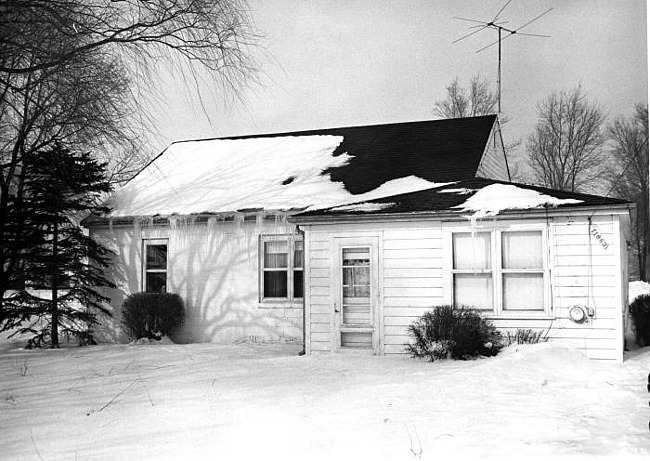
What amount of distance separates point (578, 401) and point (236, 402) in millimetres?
3704

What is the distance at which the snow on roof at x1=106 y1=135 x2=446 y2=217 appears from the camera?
47.6 feet

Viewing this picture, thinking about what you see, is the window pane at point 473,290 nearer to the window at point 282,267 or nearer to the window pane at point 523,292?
the window pane at point 523,292

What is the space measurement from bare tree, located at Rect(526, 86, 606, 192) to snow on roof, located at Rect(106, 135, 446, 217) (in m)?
2.44

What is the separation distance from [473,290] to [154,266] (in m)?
7.82

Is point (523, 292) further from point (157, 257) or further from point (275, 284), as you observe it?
point (157, 257)

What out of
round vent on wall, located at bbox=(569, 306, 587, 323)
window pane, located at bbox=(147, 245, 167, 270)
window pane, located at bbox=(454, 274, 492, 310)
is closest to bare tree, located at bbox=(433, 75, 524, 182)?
window pane, located at bbox=(454, 274, 492, 310)

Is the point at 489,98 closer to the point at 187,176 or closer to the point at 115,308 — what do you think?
the point at 187,176

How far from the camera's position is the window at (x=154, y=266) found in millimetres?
15445

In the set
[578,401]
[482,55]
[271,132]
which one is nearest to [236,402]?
[578,401]

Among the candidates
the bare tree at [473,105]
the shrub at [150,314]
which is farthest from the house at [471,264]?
the bare tree at [473,105]

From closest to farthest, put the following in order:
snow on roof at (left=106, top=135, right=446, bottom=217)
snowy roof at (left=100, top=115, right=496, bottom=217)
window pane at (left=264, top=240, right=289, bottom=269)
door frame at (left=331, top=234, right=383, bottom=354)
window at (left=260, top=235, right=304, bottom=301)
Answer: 1. door frame at (left=331, top=234, right=383, bottom=354)
2. window at (left=260, top=235, right=304, bottom=301)
3. window pane at (left=264, top=240, right=289, bottom=269)
4. snow on roof at (left=106, top=135, right=446, bottom=217)
5. snowy roof at (left=100, top=115, right=496, bottom=217)

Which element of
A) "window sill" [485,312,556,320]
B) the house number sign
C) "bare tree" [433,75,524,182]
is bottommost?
"window sill" [485,312,556,320]

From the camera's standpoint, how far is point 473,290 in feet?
35.7

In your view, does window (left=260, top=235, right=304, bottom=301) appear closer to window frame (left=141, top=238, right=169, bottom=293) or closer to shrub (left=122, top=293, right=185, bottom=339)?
shrub (left=122, top=293, right=185, bottom=339)
